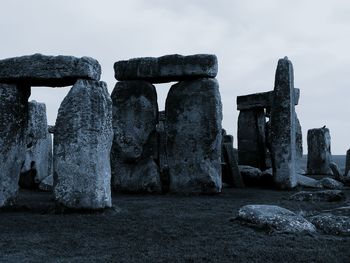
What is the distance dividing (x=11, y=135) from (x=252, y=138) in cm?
936

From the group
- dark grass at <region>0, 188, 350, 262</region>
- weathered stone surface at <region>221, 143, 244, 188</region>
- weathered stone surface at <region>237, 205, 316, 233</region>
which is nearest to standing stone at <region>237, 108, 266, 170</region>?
weathered stone surface at <region>221, 143, 244, 188</region>

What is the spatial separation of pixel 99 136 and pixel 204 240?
2642 mm

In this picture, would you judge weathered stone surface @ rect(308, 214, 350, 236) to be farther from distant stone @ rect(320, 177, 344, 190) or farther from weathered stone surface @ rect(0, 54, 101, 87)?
distant stone @ rect(320, 177, 344, 190)

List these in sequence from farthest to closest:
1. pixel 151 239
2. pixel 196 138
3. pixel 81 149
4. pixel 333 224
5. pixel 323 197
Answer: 1. pixel 196 138
2. pixel 323 197
3. pixel 81 149
4. pixel 333 224
5. pixel 151 239

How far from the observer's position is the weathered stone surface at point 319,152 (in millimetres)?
18234

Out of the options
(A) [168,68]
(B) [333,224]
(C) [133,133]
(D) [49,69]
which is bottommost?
(B) [333,224]

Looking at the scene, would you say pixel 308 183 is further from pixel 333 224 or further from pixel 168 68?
pixel 333 224

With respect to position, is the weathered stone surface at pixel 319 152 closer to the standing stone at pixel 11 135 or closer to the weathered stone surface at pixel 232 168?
the weathered stone surface at pixel 232 168

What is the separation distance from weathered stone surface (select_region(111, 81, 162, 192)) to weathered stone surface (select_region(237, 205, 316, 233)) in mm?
5301

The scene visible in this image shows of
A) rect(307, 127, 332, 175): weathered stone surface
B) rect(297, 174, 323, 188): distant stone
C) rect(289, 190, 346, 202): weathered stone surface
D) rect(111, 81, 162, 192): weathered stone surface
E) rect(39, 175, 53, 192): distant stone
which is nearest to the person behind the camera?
rect(289, 190, 346, 202): weathered stone surface

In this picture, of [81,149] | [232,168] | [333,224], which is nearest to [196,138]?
[232,168]

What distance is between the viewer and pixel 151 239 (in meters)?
5.33

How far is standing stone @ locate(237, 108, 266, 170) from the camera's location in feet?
50.3

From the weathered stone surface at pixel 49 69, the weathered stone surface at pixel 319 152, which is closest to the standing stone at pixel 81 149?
the weathered stone surface at pixel 49 69
